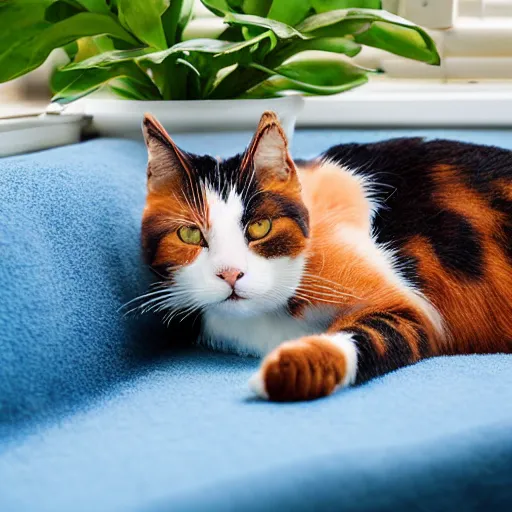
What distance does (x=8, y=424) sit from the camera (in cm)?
53

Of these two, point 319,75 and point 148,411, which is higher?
point 319,75

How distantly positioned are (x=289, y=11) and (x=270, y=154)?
0.87ft

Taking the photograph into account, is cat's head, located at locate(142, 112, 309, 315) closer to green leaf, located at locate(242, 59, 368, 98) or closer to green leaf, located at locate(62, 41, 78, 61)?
green leaf, located at locate(242, 59, 368, 98)

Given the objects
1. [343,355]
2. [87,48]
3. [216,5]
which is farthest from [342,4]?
[343,355]

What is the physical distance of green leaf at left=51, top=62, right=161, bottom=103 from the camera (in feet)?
2.72

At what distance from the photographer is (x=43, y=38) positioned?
83cm

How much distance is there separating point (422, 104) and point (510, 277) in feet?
1.39

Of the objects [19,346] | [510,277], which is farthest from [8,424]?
[510,277]

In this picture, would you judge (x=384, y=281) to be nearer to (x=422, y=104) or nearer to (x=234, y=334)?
(x=234, y=334)

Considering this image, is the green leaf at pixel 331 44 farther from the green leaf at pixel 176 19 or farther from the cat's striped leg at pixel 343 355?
the cat's striped leg at pixel 343 355

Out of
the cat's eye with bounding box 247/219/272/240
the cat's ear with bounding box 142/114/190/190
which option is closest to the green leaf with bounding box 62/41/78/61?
the cat's ear with bounding box 142/114/190/190

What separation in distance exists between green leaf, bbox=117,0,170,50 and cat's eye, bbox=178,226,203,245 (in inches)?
10.6

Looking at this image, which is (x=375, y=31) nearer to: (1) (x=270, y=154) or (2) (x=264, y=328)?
(1) (x=270, y=154)

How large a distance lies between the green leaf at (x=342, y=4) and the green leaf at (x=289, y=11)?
0.04 feet
